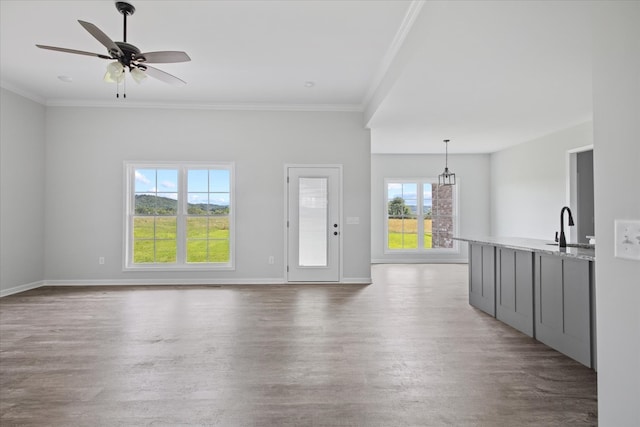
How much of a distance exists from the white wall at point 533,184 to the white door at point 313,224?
156 inches

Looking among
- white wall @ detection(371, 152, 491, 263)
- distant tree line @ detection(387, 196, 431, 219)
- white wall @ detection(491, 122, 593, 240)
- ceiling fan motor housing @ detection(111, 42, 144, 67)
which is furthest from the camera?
distant tree line @ detection(387, 196, 431, 219)

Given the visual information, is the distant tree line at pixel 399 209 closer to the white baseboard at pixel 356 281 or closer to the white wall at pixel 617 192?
the white baseboard at pixel 356 281

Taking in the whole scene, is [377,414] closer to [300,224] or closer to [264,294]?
[264,294]

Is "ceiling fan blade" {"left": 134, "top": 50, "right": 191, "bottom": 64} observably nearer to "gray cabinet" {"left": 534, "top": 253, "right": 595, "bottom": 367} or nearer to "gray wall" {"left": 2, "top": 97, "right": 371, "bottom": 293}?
"gray wall" {"left": 2, "top": 97, "right": 371, "bottom": 293}

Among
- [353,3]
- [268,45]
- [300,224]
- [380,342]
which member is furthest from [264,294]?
[353,3]

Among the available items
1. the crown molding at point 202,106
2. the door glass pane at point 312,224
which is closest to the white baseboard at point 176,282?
the door glass pane at point 312,224

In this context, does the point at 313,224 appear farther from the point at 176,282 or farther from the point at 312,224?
the point at 176,282

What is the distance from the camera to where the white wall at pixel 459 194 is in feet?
31.1

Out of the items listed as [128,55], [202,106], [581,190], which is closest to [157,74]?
[128,55]

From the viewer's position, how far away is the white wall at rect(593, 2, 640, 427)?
1043mm

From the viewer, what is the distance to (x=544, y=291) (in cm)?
340

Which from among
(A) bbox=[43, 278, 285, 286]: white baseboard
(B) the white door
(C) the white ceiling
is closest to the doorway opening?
(C) the white ceiling

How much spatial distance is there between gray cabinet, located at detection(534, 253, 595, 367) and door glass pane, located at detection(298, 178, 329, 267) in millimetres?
3548

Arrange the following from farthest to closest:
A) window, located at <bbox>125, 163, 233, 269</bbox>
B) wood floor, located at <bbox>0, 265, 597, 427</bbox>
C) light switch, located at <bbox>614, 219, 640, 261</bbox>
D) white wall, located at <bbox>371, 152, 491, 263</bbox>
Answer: white wall, located at <bbox>371, 152, 491, 263</bbox>
window, located at <bbox>125, 163, 233, 269</bbox>
wood floor, located at <bbox>0, 265, 597, 427</bbox>
light switch, located at <bbox>614, 219, 640, 261</bbox>
